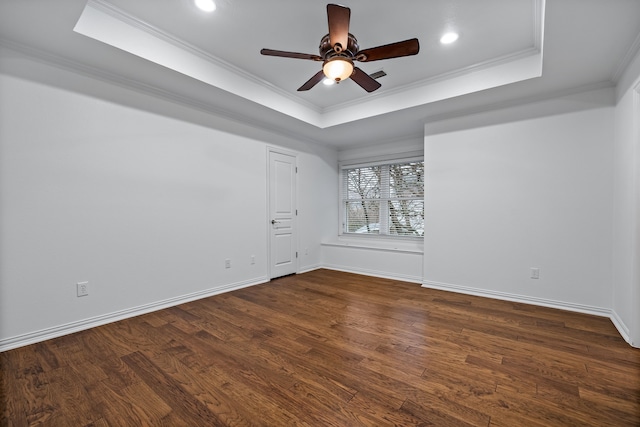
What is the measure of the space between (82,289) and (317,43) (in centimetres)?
335

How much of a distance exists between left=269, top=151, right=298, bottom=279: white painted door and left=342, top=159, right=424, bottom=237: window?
1509 mm

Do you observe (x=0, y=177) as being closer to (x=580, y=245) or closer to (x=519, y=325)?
(x=519, y=325)

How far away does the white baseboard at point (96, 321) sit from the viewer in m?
2.32

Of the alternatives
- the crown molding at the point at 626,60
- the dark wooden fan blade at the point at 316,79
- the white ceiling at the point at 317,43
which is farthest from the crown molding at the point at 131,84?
the crown molding at the point at 626,60

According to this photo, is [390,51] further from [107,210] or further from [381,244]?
[381,244]

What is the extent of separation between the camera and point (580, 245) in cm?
314

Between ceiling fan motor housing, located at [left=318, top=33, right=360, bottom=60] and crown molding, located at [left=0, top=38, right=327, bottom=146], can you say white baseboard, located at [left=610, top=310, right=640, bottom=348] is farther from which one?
crown molding, located at [left=0, top=38, right=327, bottom=146]

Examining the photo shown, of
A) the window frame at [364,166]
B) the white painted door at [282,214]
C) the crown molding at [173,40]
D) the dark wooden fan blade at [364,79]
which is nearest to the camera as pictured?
the crown molding at [173,40]

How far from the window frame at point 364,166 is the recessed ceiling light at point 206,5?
3840 mm

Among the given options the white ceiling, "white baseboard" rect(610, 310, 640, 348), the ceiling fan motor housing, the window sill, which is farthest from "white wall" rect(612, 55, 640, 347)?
the ceiling fan motor housing

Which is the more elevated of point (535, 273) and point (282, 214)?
point (282, 214)

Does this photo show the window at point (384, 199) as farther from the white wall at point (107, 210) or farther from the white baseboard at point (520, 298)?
the white wall at point (107, 210)

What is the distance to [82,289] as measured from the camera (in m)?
2.67

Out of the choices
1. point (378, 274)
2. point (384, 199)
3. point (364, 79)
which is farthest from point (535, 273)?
point (364, 79)
